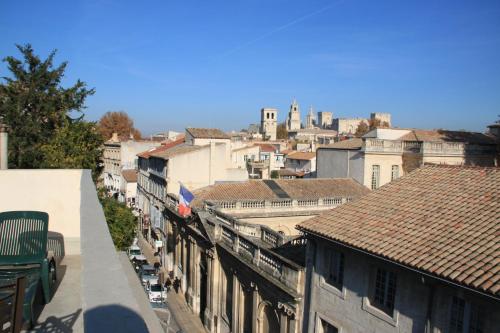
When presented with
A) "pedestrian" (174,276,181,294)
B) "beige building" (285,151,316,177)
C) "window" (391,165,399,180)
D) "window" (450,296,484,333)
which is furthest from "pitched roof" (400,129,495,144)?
"window" (450,296,484,333)

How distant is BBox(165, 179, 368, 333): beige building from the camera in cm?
1532

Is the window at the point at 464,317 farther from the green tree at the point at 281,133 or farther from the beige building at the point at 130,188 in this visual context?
the green tree at the point at 281,133

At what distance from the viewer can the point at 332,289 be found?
12.7 meters

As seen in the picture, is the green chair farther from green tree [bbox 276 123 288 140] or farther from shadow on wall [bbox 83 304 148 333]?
green tree [bbox 276 123 288 140]

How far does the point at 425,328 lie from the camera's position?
9.80 metres

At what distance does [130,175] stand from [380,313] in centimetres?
5072

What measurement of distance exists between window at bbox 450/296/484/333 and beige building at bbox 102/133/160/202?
52.3 metres

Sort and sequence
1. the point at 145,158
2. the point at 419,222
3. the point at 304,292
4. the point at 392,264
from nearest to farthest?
the point at 392,264 → the point at 419,222 → the point at 304,292 → the point at 145,158

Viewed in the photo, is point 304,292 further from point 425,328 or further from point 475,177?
point 475,177

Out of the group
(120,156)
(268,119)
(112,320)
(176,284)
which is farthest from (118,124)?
(268,119)

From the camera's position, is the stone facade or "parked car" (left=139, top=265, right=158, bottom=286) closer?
the stone facade

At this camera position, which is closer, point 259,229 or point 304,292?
point 304,292

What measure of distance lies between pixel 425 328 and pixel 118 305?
8773 millimetres

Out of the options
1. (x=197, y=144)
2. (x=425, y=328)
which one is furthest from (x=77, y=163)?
(x=197, y=144)
